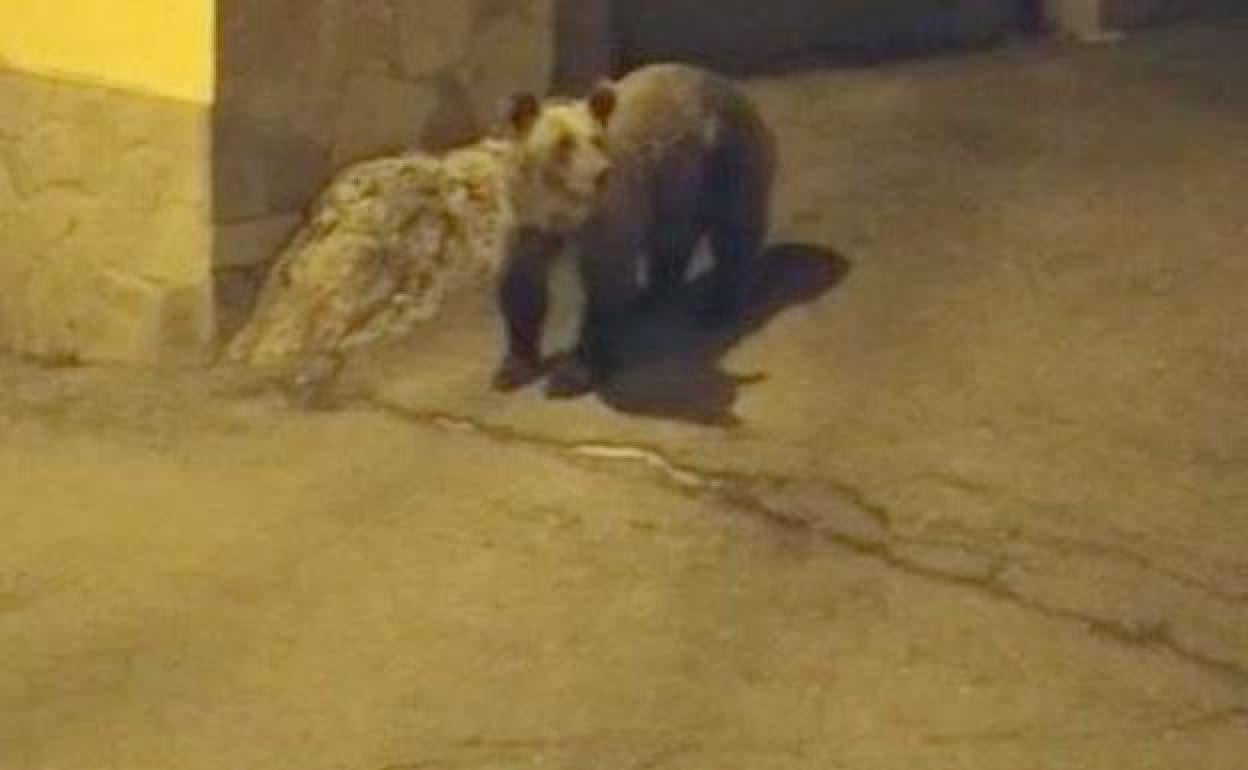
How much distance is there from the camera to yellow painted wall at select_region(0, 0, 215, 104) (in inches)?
187

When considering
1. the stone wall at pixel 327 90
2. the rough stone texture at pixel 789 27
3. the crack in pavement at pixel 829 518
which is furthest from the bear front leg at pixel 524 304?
the rough stone texture at pixel 789 27

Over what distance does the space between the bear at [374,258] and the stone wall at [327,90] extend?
43 millimetres

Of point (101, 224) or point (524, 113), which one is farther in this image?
point (101, 224)

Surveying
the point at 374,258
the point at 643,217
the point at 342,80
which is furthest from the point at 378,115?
the point at 643,217

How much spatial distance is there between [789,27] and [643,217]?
1444 millimetres

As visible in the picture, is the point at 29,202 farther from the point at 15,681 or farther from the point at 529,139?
the point at 15,681

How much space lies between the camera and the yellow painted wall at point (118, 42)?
15.6 feet

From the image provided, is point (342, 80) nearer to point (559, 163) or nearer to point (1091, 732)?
point (559, 163)

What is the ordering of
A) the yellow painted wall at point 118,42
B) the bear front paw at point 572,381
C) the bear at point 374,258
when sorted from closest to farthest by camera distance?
the bear front paw at point 572,381 < the yellow painted wall at point 118,42 < the bear at point 374,258

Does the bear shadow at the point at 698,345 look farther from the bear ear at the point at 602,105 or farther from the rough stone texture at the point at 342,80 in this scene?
the rough stone texture at the point at 342,80

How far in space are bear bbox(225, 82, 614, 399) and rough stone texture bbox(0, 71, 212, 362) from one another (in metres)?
0.14

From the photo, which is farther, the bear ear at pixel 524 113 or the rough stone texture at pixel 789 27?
the rough stone texture at pixel 789 27

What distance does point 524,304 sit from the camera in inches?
176

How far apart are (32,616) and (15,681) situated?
200 mm
